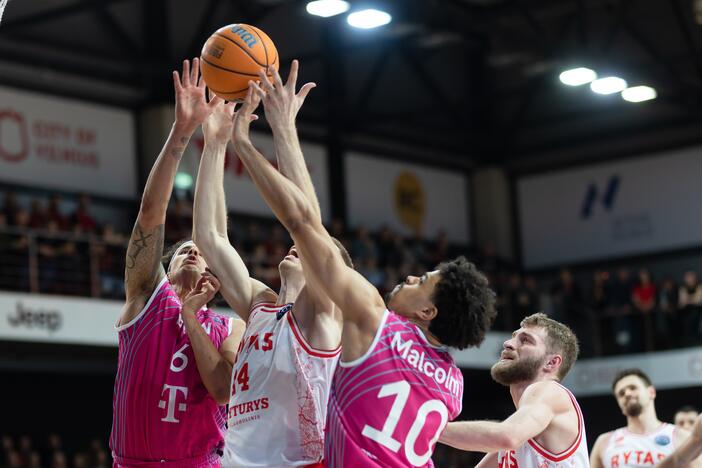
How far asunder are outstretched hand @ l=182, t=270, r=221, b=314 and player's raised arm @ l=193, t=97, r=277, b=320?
0.15 feet

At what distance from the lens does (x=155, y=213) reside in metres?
6.60

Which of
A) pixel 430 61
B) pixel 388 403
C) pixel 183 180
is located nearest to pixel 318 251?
pixel 388 403

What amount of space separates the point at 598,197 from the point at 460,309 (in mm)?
25702

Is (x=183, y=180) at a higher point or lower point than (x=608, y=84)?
lower

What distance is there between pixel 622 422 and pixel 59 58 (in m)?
13.9

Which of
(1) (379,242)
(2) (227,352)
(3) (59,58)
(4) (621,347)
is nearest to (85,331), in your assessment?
(3) (59,58)

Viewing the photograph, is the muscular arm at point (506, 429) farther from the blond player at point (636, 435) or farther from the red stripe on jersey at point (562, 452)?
the blond player at point (636, 435)

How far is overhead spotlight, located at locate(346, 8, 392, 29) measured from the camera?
19484 mm

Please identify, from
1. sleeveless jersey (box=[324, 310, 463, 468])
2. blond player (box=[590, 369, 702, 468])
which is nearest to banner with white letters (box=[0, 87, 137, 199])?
blond player (box=[590, 369, 702, 468])

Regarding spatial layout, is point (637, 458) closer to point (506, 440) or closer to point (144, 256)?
point (506, 440)

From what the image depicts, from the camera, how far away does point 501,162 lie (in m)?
31.5

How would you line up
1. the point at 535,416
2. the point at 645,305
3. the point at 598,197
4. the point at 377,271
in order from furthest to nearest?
the point at 598,197 → the point at 645,305 → the point at 377,271 → the point at 535,416

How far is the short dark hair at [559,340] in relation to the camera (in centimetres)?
680

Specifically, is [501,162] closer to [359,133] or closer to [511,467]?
[359,133]
